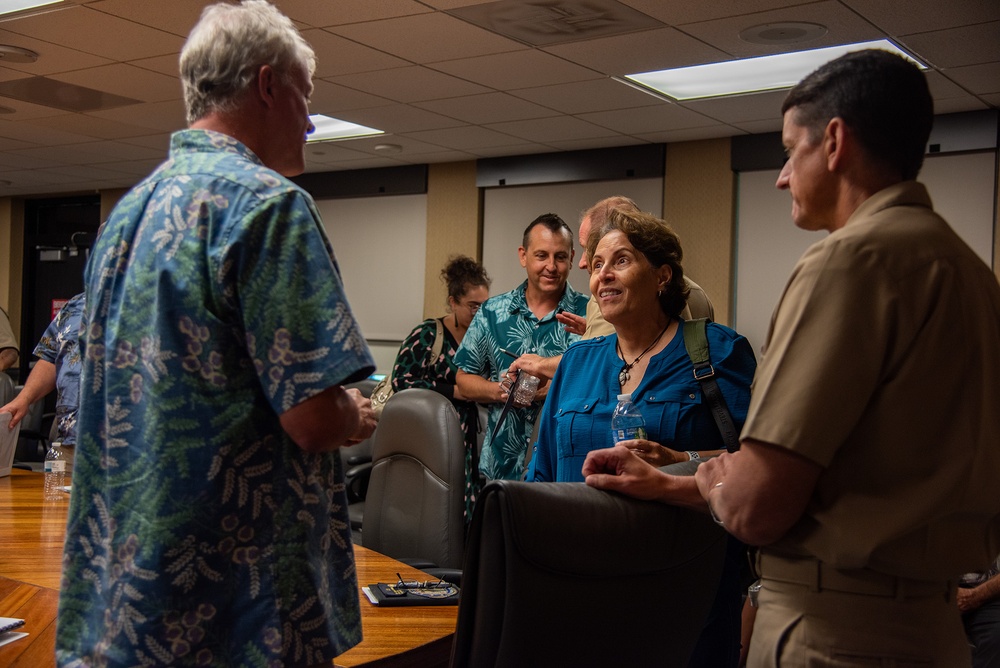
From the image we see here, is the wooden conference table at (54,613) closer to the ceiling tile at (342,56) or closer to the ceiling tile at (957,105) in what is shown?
the ceiling tile at (342,56)

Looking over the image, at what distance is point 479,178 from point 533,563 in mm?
7863

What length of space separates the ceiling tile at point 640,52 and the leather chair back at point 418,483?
278 centimetres

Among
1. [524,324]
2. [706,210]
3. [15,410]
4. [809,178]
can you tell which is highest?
[706,210]

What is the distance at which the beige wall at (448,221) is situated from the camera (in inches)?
355

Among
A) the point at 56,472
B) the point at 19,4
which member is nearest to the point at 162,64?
the point at 19,4

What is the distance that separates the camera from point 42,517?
2957mm

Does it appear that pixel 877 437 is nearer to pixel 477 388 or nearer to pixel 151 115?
pixel 477 388

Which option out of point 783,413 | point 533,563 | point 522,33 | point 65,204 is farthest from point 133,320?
point 65,204

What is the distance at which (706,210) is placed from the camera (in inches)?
305

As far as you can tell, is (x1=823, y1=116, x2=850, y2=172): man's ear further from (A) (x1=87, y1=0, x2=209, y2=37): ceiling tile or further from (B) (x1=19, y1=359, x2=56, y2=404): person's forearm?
(A) (x1=87, y1=0, x2=209, y2=37): ceiling tile

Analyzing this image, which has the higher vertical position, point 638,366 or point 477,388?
point 638,366

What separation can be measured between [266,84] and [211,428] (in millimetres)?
476

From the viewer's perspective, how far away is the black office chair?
1188mm

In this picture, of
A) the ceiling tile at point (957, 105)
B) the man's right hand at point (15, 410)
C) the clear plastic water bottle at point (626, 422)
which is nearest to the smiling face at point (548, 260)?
the clear plastic water bottle at point (626, 422)
